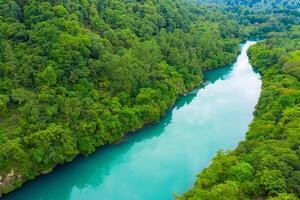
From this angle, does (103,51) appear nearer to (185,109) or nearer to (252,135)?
(185,109)

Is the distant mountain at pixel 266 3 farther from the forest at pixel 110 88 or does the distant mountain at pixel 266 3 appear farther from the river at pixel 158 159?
the river at pixel 158 159

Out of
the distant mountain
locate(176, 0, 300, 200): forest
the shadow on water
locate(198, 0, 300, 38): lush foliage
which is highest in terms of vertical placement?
the distant mountain

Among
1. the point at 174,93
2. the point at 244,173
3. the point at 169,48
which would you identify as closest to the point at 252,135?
the point at 244,173

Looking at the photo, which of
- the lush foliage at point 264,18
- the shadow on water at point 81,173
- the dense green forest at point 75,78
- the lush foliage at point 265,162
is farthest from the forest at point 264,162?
the lush foliage at point 264,18

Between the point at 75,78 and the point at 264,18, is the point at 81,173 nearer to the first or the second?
the point at 75,78

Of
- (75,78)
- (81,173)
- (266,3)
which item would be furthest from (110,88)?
(266,3)

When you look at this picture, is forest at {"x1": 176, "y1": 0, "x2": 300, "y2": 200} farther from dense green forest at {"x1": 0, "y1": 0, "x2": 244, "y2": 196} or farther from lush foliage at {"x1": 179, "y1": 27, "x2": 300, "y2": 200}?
dense green forest at {"x1": 0, "y1": 0, "x2": 244, "y2": 196}

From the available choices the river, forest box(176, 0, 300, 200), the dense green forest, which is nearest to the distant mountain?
the dense green forest

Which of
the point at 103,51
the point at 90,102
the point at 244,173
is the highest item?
the point at 244,173
